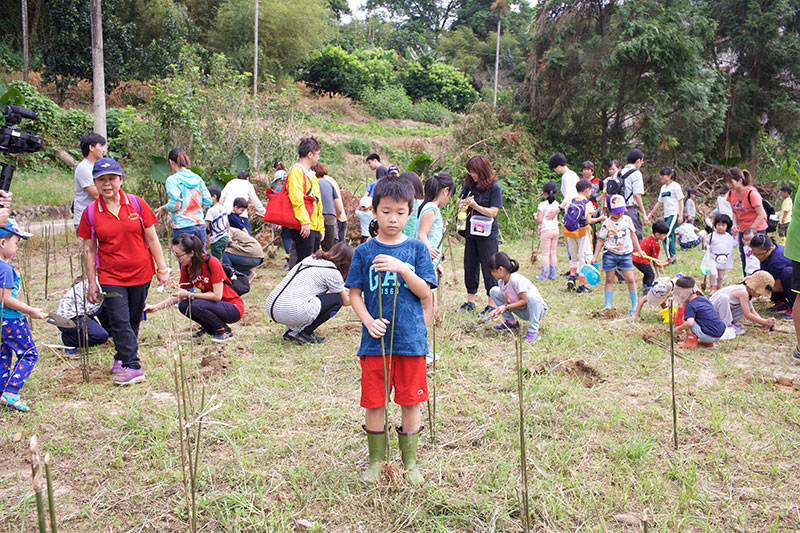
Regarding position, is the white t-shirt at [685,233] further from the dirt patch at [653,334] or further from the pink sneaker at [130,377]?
the pink sneaker at [130,377]

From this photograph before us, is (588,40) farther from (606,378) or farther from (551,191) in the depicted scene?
(606,378)

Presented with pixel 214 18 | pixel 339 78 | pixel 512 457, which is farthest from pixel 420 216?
pixel 214 18

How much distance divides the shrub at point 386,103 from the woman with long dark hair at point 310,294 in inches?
812

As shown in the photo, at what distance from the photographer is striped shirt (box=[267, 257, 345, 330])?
4777 mm

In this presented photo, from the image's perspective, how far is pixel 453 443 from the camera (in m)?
3.17

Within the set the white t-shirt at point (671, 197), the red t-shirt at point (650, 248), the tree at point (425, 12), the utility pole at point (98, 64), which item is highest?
the tree at point (425, 12)

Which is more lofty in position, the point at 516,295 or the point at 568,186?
the point at 568,186

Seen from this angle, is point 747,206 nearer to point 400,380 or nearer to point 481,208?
point 481,208

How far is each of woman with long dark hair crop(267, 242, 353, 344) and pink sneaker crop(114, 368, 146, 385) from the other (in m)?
1.15

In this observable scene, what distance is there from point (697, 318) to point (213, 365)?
3.87m

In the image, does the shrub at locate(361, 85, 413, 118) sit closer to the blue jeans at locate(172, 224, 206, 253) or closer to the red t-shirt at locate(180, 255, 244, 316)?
the blue jeans at locate(172, 224, 206, 253)

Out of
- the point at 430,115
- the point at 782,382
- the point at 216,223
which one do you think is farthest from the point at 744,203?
the point at 430,115

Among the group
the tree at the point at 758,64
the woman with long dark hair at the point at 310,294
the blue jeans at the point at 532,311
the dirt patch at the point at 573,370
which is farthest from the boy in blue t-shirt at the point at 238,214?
the tree at the point at 758,64

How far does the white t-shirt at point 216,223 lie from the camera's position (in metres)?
6.77
